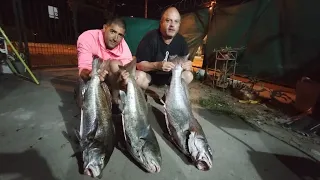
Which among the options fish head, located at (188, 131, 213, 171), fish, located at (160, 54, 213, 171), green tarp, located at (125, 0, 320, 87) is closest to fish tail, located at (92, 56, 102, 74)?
fish, located at (160, 54, 213, 171)

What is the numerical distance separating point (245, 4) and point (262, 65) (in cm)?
206

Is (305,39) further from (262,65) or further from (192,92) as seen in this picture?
(192,92)

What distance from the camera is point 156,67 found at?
9.37ft

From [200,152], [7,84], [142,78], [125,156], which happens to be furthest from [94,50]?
[7,84]

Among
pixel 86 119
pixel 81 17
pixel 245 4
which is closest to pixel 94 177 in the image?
pixel 86 119

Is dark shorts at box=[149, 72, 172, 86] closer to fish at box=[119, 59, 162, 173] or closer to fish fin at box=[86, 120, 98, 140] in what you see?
fish at box=[119, 59, 162, 173]

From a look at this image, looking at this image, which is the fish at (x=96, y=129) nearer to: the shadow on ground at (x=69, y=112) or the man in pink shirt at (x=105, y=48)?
the shadow on ground at (x=69, y=112)

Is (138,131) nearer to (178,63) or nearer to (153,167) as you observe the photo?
(153,167)

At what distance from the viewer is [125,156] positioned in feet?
6.68

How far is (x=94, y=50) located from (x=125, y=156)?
1606mm

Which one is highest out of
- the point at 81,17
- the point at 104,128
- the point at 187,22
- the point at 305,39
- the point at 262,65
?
the point at 81,17

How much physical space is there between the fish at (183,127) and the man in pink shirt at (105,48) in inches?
29.2

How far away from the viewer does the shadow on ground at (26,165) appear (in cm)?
167

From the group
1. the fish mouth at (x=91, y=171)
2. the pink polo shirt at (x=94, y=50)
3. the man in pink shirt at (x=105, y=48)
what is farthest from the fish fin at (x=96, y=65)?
the fish mouth at (x=91, y=171)
